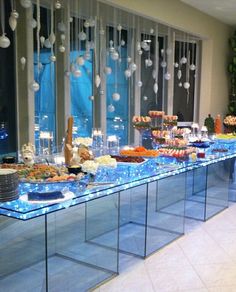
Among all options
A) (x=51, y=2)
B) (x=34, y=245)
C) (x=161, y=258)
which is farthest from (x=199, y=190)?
(x=51, y=2)

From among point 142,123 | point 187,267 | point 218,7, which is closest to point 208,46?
point 218,7

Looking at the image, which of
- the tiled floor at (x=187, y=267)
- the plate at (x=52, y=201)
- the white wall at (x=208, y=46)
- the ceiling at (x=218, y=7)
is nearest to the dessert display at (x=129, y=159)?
the tiled floor at (x=187, y=267)

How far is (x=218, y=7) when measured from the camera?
737cm

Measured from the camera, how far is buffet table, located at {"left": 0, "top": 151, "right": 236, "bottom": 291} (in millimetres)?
2735

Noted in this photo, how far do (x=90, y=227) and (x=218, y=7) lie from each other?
5.20m

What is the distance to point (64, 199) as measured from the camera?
2494 mm

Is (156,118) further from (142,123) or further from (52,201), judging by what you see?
(52,201)

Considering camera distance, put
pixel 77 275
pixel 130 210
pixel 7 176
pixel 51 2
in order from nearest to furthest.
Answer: pixel 7 176
pixel 77 275
pixel 130 210
pixel 51 2

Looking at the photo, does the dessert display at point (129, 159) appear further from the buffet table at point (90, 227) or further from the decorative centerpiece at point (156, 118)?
the decorative centerpiece at point (156, 118)

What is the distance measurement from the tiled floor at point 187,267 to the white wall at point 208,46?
3899mm

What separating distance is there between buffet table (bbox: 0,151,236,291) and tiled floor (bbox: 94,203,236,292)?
0.12 meters

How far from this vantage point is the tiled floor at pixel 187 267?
303 centimetres

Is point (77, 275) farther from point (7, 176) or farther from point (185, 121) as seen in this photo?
point (185, 121)

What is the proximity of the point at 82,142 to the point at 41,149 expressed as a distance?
611 mm
